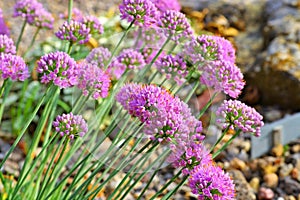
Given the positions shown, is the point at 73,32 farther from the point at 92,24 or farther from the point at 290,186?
the point at 290,186

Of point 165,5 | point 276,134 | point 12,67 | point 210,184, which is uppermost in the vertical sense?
point 165,5

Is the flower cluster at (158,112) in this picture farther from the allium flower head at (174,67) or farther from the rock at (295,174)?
the rock at (295,174)

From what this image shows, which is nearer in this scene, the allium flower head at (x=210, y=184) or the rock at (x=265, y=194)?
the allium flower head at (x=210, y=184)

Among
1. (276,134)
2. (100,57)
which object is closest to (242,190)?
(276,134)

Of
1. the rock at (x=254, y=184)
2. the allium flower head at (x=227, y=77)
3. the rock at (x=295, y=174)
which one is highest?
the allium flower head at (x=227, y=77)

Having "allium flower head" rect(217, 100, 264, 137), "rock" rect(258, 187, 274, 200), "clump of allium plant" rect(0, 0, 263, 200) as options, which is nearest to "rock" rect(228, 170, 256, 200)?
"rock" rect(258, 187, 274, 200)

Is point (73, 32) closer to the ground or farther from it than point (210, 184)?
farther from it

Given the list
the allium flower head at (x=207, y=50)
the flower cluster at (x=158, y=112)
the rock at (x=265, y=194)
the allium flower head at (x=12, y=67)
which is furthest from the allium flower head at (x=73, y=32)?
the rock at (x=265, y=194)
